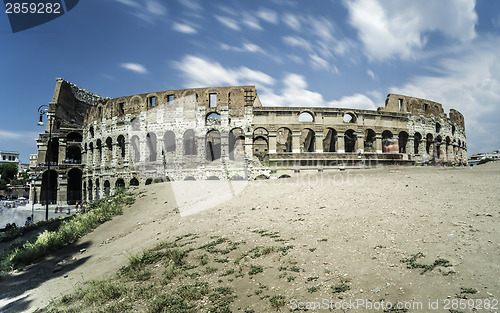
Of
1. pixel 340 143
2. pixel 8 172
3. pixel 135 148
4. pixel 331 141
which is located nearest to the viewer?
pixel 340 143

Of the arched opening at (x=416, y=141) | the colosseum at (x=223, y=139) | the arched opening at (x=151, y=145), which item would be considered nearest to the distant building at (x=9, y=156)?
the colosseum at (x=223, y=139)

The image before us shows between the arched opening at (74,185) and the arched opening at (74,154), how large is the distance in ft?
4.57

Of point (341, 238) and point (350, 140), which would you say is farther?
point (350, 140)

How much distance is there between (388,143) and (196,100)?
21602 millimetres

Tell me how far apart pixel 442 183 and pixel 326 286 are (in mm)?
10726

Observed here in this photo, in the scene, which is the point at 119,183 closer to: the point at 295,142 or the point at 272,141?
the point at 272,141

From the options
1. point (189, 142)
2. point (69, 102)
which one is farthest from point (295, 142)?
point (69, 102)

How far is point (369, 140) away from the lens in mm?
30250

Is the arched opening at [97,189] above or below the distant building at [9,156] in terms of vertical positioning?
below

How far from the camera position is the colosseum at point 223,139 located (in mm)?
26719

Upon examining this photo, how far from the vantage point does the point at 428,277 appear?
5.15m

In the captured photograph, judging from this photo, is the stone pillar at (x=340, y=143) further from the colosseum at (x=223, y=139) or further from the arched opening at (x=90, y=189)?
the arched opening at (x=90, y=189)

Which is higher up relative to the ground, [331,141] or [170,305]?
[331,141]

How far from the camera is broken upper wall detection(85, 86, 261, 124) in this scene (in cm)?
2761
